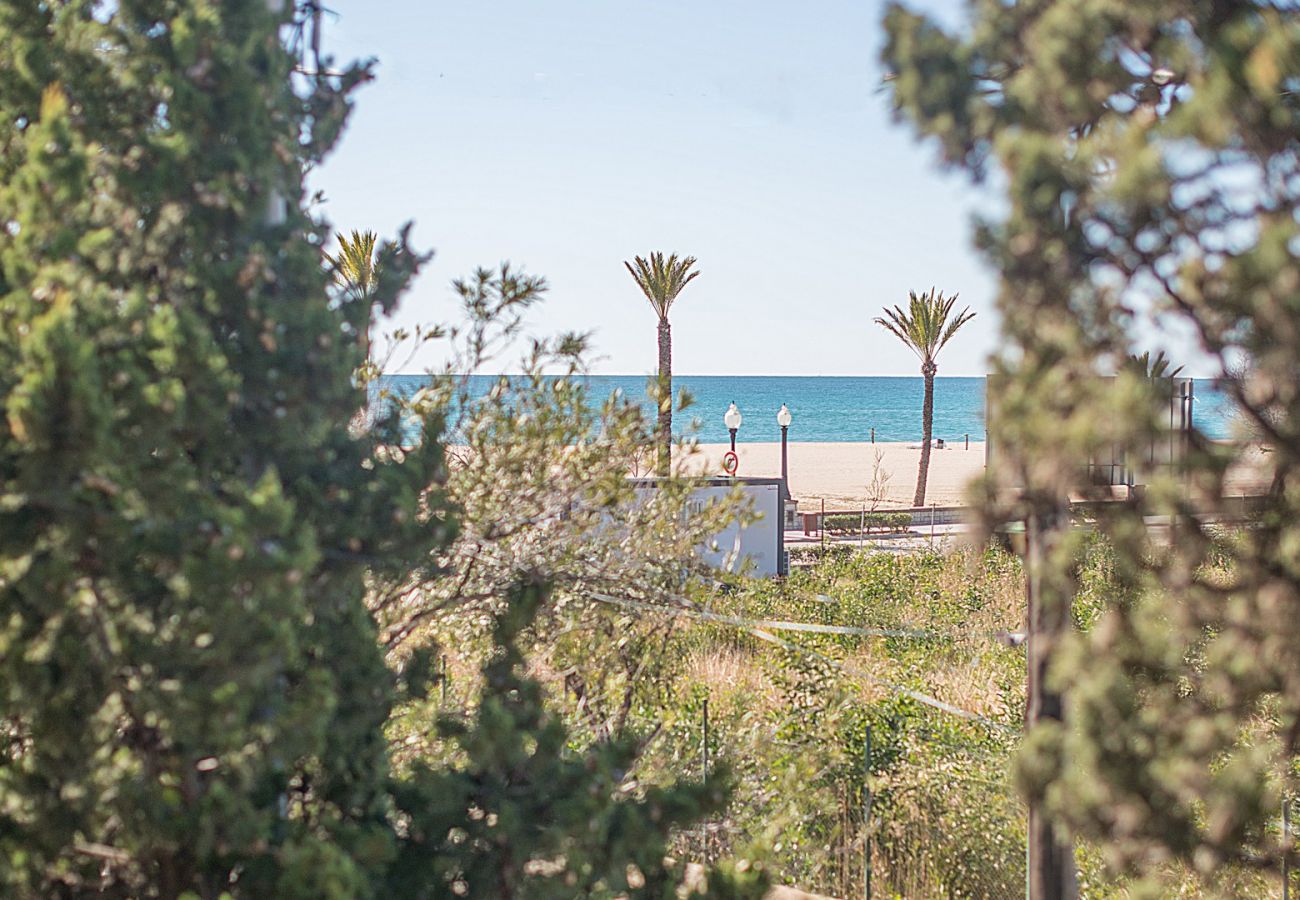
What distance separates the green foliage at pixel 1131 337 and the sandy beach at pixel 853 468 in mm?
34445

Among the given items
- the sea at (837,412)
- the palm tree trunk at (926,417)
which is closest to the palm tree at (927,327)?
the palm tree trunk at (926,417)

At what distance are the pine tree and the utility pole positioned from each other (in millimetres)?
1749

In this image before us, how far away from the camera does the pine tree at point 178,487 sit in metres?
2.64

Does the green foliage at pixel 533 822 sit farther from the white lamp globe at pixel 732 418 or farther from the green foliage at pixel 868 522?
the green foliage at pixel 868 522

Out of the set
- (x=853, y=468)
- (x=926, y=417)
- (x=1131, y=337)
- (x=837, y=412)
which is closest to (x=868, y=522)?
(x=926, y=417)

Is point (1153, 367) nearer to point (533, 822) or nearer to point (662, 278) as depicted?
point (533, 822)

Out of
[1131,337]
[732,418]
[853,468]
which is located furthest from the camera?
[853,468]

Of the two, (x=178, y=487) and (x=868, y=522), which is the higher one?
(x=178, y=487)

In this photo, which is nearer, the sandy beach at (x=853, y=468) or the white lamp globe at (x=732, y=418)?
the white lamp globe at (x=732, y=418)

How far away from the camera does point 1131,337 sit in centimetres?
252

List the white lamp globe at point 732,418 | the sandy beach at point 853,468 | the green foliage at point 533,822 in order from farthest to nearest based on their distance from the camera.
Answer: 1. the sandy beach at point 853,468
2. the white lamp globe at point 732,418
3. the green foliage at point 533,822

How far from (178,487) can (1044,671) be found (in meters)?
2.32

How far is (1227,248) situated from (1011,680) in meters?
7.47

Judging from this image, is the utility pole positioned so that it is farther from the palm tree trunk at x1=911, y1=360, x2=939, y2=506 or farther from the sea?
the sea
